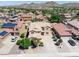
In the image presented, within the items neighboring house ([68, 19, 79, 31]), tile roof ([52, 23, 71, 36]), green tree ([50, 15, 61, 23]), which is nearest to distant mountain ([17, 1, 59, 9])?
green tree ([50, 15, 61, 23])

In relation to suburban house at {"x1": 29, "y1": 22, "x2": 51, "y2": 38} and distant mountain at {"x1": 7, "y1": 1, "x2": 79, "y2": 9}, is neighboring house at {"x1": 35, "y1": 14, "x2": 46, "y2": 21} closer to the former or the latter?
suburban house at {"x1": 29, "y1": 22, "x2": 51, "y2": 38}

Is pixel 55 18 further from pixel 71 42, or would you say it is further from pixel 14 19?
pixel 14 19

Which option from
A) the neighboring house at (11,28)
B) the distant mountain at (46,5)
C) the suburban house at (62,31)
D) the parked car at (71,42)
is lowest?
the parked car at (71,42)

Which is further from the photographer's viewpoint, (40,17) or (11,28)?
(40,17)

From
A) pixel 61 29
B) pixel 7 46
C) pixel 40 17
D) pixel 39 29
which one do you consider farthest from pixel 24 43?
pixel 61 29

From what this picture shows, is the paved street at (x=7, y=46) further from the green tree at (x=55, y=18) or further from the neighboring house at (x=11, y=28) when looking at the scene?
the green tree at (x=55, y=18)

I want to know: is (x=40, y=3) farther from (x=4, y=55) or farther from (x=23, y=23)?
(x=4, y=55)

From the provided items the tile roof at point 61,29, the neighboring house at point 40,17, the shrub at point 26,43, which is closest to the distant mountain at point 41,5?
the neighboring house at point 40,17
